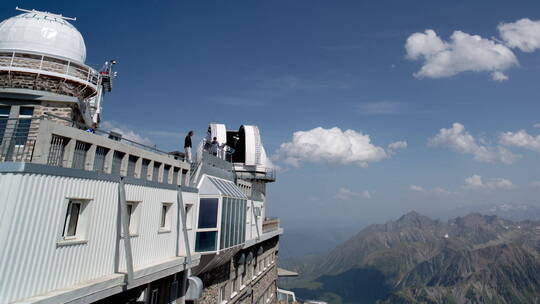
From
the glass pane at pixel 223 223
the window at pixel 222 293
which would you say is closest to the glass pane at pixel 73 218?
the glass pane at pixel 223 223

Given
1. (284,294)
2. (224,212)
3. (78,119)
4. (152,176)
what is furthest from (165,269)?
(284,294)

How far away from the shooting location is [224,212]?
52.1ft

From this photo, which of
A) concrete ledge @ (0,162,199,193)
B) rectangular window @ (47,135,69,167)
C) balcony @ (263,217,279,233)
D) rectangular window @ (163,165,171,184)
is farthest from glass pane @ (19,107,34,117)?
balcony @ (263,217,279,233)

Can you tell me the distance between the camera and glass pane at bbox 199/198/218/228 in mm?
15000

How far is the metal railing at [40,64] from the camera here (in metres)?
13.3

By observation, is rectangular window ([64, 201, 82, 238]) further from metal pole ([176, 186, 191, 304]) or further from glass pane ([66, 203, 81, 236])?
metal pole ([176, 186, 191, 304])

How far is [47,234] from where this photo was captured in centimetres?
738

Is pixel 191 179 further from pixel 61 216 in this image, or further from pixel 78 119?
pixel 61 216

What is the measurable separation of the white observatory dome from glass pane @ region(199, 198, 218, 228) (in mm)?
8499

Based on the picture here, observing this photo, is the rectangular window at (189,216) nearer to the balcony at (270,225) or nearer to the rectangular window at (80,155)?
the rectangular window at (80,155)

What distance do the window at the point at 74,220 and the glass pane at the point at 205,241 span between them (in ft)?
22.1

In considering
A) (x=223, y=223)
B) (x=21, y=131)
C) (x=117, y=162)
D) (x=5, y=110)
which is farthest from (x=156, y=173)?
(x=5, y=110)

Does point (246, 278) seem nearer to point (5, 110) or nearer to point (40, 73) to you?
point (5, 110)

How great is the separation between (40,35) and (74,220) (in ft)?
32.0
